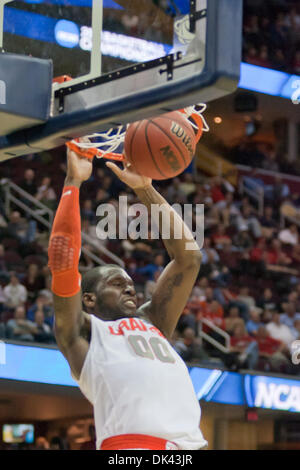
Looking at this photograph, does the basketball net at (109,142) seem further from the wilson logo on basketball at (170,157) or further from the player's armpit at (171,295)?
the player's armpit at (171,295)

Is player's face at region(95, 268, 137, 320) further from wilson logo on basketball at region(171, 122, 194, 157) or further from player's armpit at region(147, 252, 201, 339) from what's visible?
wilson logo on basketball at region(171, 122, 194, 157)

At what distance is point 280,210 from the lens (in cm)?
1489

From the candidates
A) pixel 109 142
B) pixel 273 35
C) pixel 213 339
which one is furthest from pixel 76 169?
pixel 273 35

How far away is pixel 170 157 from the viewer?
12.5 ft

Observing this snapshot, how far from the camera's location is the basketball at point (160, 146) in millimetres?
3805

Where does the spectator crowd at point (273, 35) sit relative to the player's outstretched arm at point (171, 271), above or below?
above

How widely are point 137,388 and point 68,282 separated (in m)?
0.49

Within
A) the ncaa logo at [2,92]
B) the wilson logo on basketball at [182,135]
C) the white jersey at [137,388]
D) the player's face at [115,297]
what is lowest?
the white jersey at [137,388]

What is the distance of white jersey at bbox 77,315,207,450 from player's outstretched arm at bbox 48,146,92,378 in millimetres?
55

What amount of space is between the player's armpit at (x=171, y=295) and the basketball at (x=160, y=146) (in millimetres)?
437

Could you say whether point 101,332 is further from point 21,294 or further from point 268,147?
point 268,147

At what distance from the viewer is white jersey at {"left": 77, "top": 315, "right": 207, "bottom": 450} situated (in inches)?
136

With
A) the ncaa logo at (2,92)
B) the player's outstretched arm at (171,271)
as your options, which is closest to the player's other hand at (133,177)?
the player's outstretched arm at (171,271)

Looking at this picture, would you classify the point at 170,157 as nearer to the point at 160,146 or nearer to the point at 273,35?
the point at 160,146
